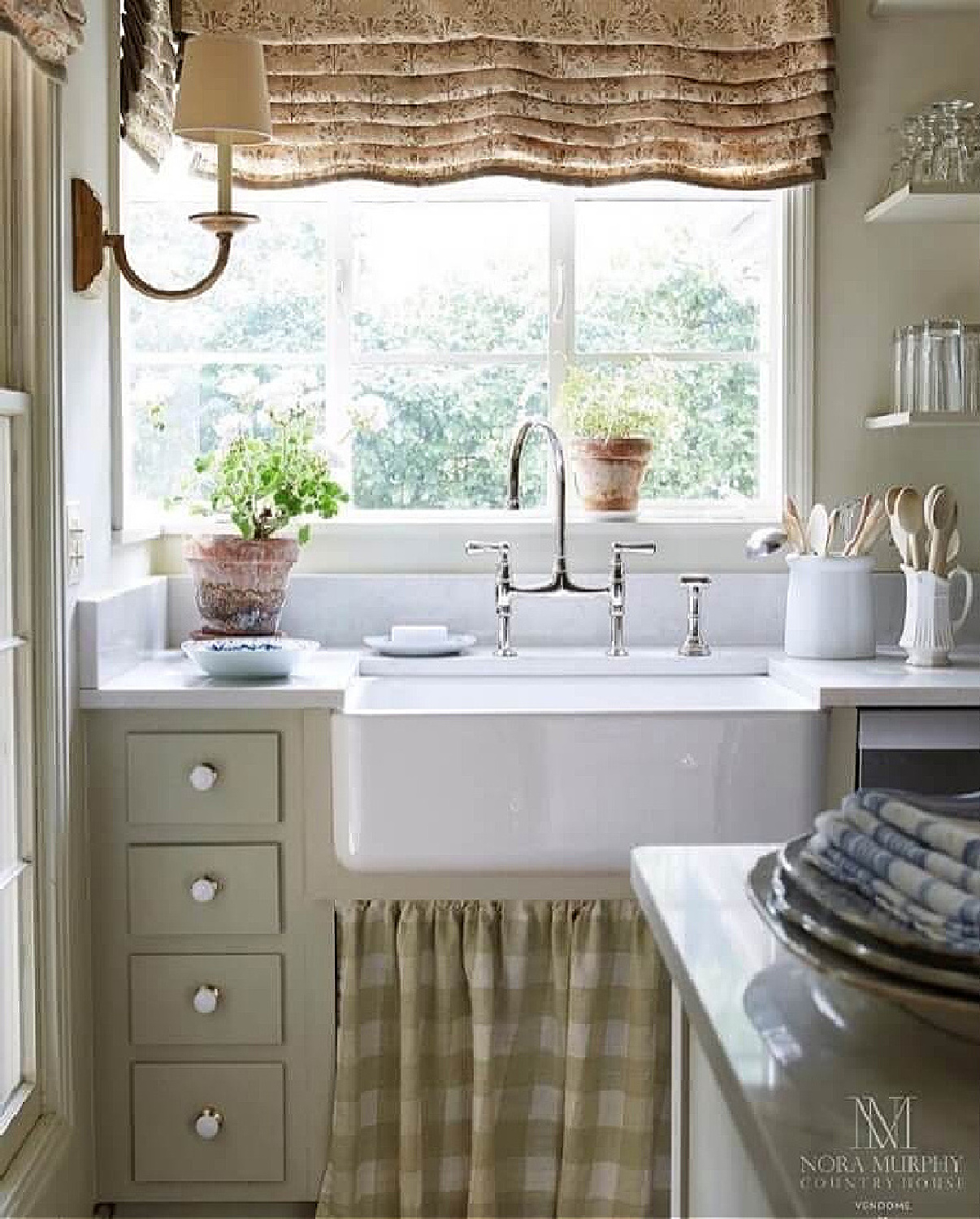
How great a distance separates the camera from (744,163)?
132 inches

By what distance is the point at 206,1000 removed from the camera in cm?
279

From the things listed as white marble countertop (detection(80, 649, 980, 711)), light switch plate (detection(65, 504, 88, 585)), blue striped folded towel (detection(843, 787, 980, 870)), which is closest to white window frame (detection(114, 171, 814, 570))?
white marble countertop (detection(80, 649, 980, 711))

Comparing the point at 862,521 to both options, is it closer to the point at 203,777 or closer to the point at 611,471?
the point at 611,471

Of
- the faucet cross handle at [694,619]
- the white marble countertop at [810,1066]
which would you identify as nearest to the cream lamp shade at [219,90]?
the faucet cross handle at [694,619]

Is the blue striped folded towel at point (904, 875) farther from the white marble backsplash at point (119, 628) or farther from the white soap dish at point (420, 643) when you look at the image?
the white soap dish at point (420, 643)

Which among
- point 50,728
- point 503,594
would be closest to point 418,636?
Answer: point 503,594

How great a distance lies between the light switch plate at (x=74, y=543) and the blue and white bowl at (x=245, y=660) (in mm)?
256

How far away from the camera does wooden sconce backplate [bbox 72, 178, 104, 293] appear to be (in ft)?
9.00

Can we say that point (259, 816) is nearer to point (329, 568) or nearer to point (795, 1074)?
point (329, 568)

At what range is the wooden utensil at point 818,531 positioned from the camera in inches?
126

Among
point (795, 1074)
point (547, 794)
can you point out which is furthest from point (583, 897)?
point (795, 1074)

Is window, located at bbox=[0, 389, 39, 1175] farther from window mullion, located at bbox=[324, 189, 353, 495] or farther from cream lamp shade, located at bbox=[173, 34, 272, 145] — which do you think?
window mullion, located at bbox=[324, 189, 353, 495]

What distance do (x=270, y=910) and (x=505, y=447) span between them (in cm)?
119

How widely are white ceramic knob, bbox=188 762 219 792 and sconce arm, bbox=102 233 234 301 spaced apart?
0.85 m
